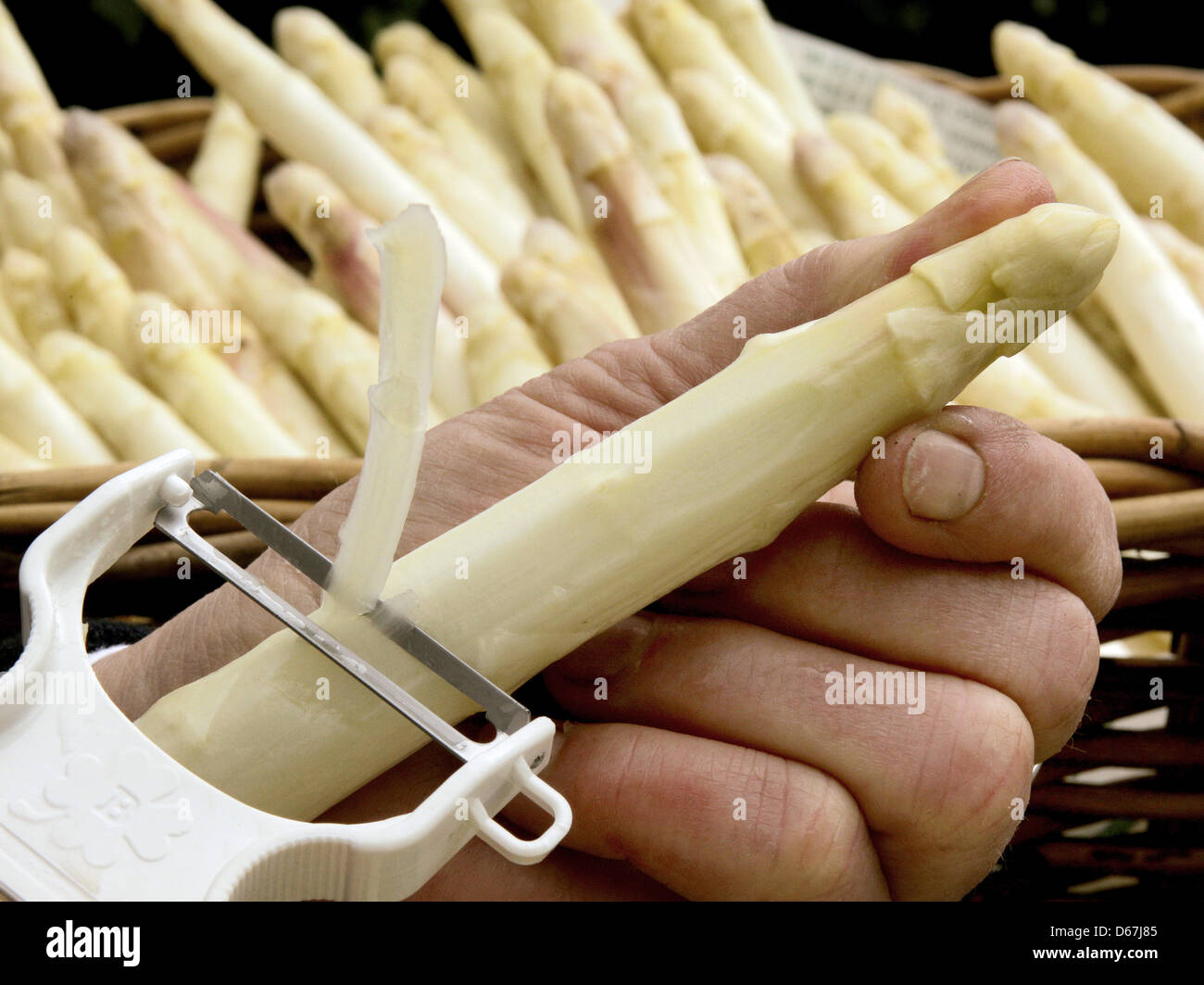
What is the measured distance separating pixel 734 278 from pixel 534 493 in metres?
0.62

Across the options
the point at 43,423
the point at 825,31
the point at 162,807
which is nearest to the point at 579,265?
the point at 43,423

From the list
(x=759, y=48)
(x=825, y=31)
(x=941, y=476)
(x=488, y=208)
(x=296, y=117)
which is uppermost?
(x=825, y=31)

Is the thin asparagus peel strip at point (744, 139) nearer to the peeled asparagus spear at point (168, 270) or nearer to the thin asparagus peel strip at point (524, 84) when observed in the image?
the thin asparagus peel strip at point (524, 84)

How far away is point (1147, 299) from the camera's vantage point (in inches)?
41.8

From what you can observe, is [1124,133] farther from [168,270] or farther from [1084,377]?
[168,270]

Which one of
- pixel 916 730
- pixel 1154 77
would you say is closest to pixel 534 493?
pixel 916 730

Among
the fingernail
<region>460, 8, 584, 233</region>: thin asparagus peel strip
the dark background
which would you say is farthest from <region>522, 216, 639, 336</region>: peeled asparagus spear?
the dark background

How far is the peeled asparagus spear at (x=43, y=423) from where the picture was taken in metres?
0.94

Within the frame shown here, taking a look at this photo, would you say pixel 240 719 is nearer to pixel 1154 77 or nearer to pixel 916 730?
pixel 916 730

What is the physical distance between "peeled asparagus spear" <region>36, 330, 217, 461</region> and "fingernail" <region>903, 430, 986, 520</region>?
63 centimetres

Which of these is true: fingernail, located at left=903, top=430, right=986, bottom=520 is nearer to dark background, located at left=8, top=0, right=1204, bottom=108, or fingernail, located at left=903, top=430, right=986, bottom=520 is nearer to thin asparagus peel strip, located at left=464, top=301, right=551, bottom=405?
thin asparagus peel strip, located at left=464, top=301, right=551, bottom=405

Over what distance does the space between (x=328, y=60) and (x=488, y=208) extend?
0.33 meters

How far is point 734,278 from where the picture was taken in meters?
1.03
